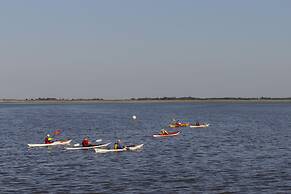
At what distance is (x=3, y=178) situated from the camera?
1748 inches

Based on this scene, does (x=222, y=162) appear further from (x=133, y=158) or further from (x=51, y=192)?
(x=51, y=192)

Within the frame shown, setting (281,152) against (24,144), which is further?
(24,144)

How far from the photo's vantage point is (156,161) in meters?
54.3

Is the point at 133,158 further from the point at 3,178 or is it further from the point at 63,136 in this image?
the point at 63,136

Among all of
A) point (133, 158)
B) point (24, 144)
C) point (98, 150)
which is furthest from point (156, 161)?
point (24, 144)

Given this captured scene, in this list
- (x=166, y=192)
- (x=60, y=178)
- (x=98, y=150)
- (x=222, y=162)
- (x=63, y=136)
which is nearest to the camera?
(x=166, y=192)

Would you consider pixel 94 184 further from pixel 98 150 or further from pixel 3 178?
pixel 98 150

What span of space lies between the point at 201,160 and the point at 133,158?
25.2 feet

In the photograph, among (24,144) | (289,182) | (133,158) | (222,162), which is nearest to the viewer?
(289,182)

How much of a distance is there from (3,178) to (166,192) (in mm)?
15102

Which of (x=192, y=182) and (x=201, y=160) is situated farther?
(x=201, y=160)

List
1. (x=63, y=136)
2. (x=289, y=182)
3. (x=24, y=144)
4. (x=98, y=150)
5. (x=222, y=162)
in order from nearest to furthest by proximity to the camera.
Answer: (x=289, y=182) < (x=222, y=162) < (x=98, y=150) < (x=24, y=144) < (x=63, y=136)

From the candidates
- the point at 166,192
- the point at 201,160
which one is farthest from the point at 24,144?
the point at 166,192

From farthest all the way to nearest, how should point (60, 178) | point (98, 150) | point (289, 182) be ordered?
point (98, 150) → point (60, 178) → point (289, 182)
